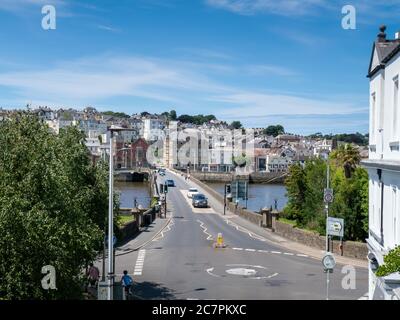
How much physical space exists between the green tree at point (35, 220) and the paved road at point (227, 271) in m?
8.82

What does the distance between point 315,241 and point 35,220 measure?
27.8 meters

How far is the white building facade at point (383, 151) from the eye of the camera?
14266mm

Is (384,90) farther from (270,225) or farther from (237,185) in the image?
(237,185)

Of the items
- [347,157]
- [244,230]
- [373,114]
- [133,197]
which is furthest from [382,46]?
[133,197]

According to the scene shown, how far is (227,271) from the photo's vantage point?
28.4 metres

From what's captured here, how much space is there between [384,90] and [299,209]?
34510 mm

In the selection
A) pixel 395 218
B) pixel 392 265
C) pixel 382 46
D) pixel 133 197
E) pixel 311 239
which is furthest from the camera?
pixel 133 197

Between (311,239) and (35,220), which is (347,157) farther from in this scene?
(35,220)

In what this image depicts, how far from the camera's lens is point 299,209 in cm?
4944

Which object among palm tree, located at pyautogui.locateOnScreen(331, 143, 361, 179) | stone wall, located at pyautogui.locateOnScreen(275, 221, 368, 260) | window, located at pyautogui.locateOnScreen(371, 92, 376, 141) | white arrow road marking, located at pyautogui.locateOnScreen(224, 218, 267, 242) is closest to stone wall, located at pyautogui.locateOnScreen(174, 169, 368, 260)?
stone wall, located at pyautogui.locateOnScreen(275, 221, 368, 260)

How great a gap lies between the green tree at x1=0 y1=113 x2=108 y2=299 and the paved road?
8.82 meters

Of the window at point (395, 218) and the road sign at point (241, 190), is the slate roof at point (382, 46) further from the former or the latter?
the road sign at point (241, 190)

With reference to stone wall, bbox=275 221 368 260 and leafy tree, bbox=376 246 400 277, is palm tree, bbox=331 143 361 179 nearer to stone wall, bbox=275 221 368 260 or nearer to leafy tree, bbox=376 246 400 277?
stone wall, bbox=275 221 368 260

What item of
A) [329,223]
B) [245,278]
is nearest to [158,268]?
[245,278]
